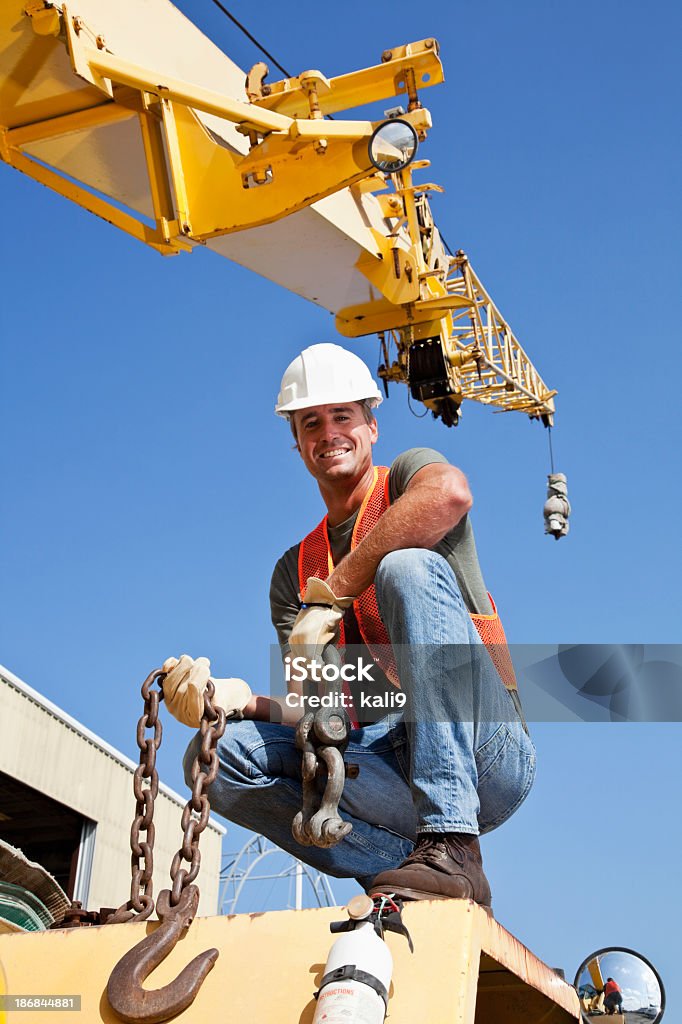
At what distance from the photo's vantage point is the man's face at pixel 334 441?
3.95 meters

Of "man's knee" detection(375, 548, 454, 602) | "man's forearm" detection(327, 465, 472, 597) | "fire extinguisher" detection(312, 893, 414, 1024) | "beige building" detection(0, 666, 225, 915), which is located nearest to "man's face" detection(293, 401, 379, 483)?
"man's forearm" detection(327, 465, 472, 597)

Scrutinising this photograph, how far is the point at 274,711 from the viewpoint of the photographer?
11.5ft

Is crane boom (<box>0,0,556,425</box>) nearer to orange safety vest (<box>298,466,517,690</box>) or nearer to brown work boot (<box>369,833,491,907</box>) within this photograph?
orange safety vest (<box>298,466,517,690</box>)

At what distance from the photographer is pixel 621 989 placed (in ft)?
10.0

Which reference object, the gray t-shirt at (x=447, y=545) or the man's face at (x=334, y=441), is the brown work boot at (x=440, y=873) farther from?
the man's face at (x=334, y=441)

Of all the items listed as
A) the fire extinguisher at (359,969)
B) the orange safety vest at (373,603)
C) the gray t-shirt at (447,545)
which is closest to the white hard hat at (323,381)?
the orange safety vest at (373,603)

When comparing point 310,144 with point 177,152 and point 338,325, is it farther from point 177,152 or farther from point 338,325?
point 338,325

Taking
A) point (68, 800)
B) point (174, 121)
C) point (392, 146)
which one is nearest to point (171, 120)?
point (174, 121)

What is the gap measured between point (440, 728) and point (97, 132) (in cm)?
348

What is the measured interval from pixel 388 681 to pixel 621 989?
1.10 metres

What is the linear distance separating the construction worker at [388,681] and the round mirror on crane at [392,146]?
1436 millimetres

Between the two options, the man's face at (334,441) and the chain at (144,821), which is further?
the man's face at (334,441)

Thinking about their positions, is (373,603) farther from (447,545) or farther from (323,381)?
(323,381)

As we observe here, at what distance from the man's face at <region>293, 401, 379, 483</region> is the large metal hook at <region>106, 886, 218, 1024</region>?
174 centimetres
